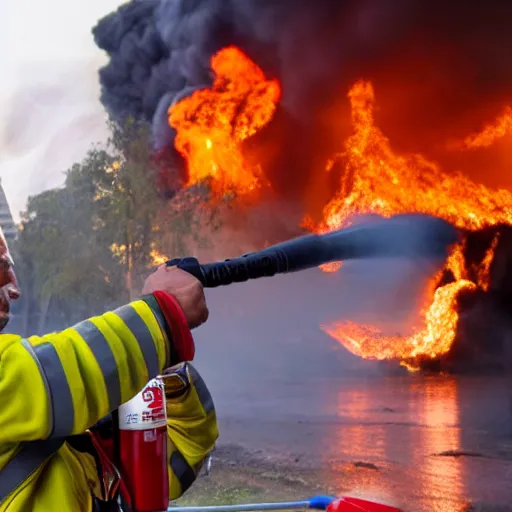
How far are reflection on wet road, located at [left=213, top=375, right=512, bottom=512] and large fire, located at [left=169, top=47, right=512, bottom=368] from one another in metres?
0.61

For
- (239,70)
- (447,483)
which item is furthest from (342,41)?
(447,483)

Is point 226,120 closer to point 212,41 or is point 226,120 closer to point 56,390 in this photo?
point 212,41

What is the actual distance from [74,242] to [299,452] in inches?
203

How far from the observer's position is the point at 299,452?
20.7ft

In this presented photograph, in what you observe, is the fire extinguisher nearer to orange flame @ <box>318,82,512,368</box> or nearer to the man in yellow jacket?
the man in yellow jacket

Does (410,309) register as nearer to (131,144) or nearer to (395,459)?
(395,459)

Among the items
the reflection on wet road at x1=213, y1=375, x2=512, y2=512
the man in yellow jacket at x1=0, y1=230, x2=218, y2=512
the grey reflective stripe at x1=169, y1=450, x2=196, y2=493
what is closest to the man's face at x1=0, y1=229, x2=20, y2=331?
the man in yellow jacket at x1=0, y1=230, x2=218, y2=512

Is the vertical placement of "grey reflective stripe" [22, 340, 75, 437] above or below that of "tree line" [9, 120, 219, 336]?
below

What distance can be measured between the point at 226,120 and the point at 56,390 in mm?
8171

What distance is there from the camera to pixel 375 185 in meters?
7.99

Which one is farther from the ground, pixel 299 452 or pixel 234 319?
pixel 234 319

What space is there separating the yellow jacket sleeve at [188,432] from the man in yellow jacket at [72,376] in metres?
0.51

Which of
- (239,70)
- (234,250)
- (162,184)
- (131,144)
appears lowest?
(234,250)

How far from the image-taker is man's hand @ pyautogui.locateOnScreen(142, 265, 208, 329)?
107 cm
